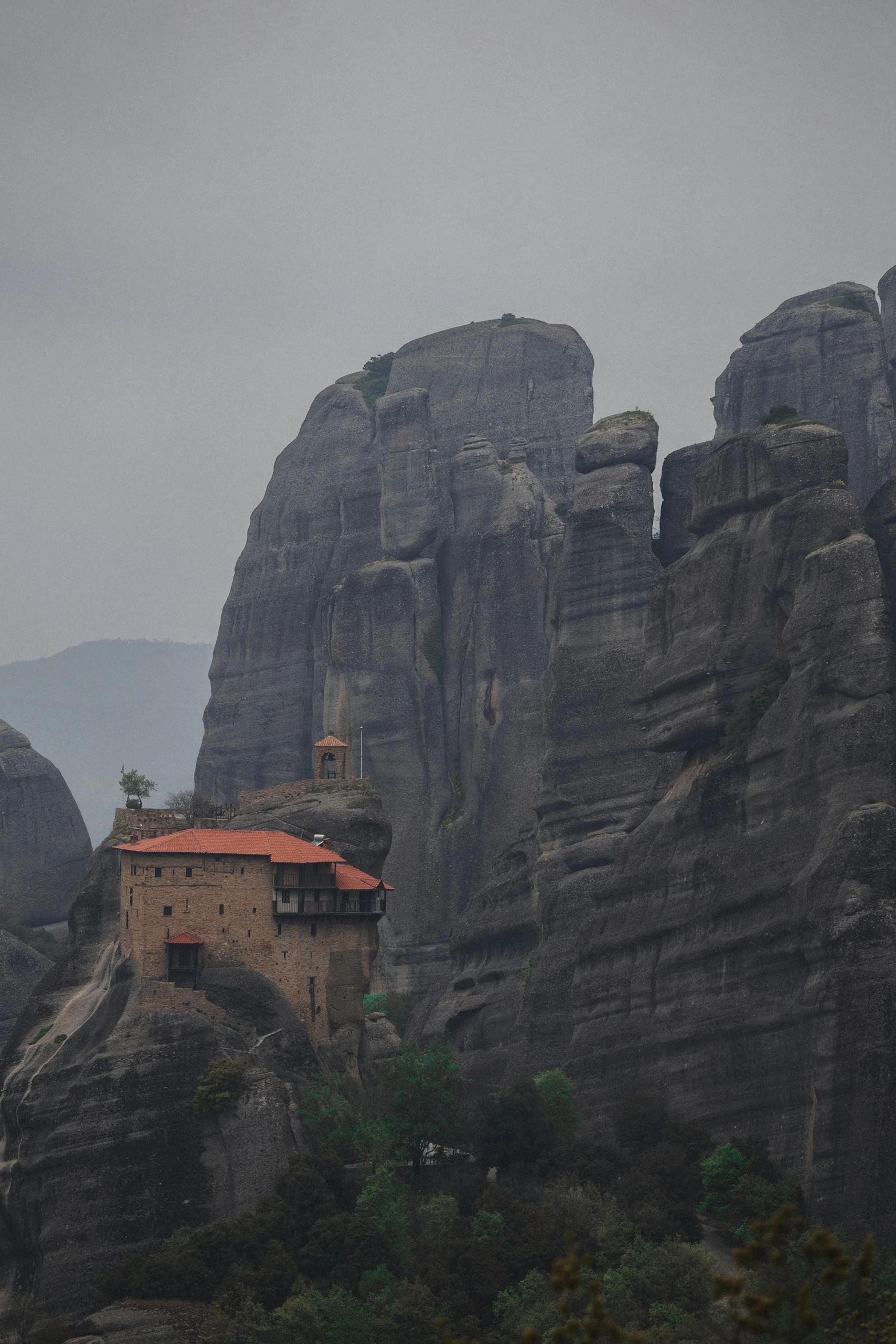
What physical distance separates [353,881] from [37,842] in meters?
73.2

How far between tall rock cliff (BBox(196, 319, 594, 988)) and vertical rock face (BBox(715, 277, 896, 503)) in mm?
14746

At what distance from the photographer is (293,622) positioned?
166m

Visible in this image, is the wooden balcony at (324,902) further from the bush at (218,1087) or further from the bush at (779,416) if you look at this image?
the bush at (779,416)

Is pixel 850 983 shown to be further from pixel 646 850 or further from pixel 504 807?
pixel 504 807

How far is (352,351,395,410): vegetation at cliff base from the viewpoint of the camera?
570 feet

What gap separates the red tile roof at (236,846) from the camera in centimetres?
9631

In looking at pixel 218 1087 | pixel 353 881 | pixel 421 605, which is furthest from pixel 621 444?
pixel 218 1087

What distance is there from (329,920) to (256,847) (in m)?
4.49

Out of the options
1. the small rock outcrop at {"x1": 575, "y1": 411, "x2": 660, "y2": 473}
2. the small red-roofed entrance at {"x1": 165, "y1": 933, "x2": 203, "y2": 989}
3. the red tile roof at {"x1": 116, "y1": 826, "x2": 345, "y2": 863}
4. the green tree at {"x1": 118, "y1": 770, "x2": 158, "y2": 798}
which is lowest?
the small red-roofed entrance at {"x1": 165, "y1": 933, "x2": 203, "y2": 989}

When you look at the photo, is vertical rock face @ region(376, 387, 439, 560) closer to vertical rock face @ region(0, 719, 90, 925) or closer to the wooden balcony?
vertical rock face @ region(0, 719, 90, 925)

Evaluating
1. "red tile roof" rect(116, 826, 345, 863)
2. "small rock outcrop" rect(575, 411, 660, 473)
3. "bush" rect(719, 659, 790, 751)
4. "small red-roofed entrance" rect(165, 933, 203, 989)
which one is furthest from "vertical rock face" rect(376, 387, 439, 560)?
"small red-roofed entrance" rect(165, 933, 203, 989)

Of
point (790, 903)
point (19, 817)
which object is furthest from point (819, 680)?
point (19, 817)

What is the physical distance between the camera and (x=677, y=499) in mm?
129500

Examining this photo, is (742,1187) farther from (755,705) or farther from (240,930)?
(240,930)
